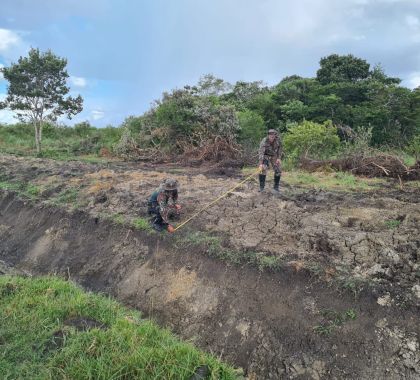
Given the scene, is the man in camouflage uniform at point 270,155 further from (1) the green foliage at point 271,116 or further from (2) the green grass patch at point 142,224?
(1) the green foliage at point 271,116

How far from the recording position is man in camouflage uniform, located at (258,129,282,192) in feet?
33.3

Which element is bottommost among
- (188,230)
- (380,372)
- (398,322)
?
(380,372)

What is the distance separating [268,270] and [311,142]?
30.8 feet

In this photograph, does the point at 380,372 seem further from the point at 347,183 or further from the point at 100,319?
the point at 347,183

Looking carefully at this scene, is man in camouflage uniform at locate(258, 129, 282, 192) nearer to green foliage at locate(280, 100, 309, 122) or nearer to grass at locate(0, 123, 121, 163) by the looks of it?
grass at locate(0, 123, 121, 163)

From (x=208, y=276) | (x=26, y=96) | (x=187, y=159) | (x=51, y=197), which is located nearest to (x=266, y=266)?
(x=208, y=276)

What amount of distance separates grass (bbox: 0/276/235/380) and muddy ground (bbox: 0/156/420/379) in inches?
38.9

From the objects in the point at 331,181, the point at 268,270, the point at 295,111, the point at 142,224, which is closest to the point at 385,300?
the point at 268,270

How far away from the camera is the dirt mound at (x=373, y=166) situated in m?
12.4

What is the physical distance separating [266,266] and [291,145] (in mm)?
9529

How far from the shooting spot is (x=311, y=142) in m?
15.3

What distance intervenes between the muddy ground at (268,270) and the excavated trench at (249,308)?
0.7 inches

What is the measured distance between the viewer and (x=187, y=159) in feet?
56.2

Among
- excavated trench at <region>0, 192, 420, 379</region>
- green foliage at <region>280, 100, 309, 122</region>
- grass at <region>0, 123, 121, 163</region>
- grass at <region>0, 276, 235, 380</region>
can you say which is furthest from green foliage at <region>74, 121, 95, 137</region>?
grass at <region>0, 276, 235, 380</region>
